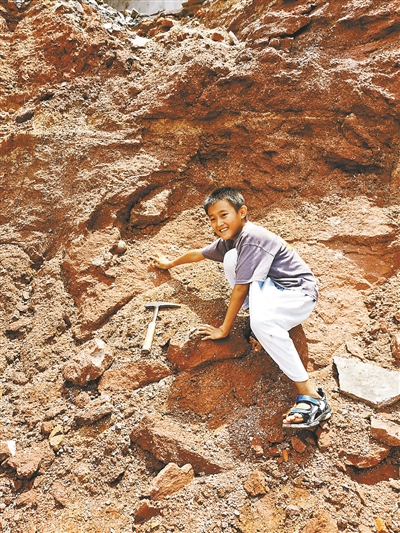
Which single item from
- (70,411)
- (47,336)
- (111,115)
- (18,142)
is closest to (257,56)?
(111,115)

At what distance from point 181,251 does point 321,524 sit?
222cm

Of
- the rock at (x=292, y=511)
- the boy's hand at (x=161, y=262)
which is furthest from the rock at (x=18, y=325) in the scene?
the rock at (x=292, y=511)

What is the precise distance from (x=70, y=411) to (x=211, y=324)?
109 centimetres

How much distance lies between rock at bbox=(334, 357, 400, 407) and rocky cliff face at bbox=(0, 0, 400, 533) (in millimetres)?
42

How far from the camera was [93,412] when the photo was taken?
2.26 m

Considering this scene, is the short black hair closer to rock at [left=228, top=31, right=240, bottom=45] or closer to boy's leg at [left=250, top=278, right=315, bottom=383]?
boy's leg at [left=250, top=278, right=315, bottom=383]

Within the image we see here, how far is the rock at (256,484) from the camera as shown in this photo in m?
1.83

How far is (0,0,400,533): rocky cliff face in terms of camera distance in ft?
6.28

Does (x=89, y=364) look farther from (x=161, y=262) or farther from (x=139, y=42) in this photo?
(x=139, y=42)

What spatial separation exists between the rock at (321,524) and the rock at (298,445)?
29 centimetres

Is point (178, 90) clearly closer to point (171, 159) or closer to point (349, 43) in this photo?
point (171, 159)

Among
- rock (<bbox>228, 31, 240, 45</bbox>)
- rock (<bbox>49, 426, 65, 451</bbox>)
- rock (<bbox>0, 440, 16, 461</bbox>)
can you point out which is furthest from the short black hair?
rock (<bbox>228, 31, 240, 45</bbox>)


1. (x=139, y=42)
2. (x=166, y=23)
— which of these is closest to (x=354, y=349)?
(x=139, y=42)

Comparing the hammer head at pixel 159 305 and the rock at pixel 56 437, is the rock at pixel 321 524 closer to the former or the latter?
the rock at pixel 56 437
